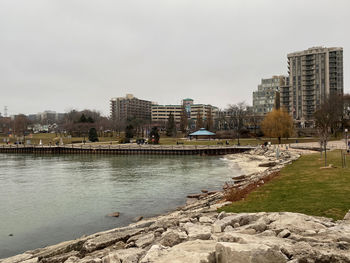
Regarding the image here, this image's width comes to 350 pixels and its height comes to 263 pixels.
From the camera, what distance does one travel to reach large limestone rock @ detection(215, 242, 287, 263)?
530 cm

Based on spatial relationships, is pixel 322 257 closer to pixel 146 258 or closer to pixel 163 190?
pixel 146 258

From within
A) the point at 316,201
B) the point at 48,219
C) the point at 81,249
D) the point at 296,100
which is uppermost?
the point at 296,100

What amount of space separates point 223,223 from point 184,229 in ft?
4.17

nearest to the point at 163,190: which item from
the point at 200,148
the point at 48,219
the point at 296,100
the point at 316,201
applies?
the point at 48,219

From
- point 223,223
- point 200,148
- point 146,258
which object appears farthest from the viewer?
point 200,148

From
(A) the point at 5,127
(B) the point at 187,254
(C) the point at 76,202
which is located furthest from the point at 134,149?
(A) the point at 5,127

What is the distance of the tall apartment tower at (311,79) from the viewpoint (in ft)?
412

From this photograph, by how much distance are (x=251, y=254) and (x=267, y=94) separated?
536 feet

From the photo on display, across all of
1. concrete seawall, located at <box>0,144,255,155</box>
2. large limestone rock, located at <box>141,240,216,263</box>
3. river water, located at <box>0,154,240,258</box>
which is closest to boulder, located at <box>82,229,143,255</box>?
large limestone rock, located at <box>141,240,216,263</box>

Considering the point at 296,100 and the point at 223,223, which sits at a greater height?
the point at 296,100

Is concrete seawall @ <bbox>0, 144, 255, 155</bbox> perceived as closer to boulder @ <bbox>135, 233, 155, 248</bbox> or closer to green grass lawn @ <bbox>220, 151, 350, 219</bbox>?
green grass lawn @ <bbox>220, 151, 350, 219</bbox>

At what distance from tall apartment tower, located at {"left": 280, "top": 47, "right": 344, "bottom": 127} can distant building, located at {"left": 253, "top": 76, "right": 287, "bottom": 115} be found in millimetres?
19364

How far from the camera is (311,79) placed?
13025 cm

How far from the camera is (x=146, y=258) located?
6.42m
